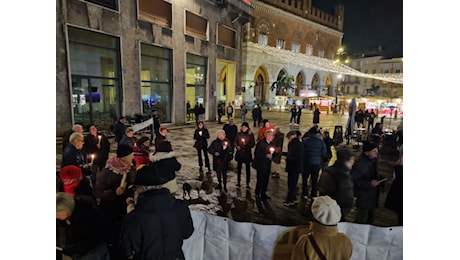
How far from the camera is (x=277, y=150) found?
3211 mm

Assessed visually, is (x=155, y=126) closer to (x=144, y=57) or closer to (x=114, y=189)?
(x=144, y=57)

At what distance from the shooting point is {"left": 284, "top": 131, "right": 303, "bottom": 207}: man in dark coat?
2.98 m

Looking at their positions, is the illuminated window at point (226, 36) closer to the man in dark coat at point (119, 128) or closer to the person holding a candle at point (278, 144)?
the person holding a candle at point (278, 144)

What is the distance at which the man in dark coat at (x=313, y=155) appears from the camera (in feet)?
9.55

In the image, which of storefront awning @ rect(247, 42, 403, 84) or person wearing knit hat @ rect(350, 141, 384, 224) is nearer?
person wearing knit hat @ rect(350, 141, 384, 224)

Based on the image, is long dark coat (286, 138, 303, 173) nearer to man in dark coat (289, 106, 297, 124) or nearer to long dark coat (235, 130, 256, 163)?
man in dark coat (289, 106, 297, 124)

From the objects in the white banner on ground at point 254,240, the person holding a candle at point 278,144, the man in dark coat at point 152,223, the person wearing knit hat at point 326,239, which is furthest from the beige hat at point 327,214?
the person holding a candle at point 278,144

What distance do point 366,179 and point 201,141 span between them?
1.87 meters

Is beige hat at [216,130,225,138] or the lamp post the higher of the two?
the lamp post

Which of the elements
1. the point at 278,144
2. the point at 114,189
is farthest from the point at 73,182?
the point at 278,144

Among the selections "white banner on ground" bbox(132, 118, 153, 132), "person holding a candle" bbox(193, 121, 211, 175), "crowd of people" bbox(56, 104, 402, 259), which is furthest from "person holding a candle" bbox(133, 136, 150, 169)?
"person holding a candle" bbox(193, 121, 211, 175)

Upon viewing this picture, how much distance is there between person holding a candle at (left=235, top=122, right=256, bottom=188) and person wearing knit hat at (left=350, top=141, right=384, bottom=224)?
1.26 meters

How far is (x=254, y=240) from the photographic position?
2.09 metres

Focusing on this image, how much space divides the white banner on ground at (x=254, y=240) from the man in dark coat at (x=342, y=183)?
341 mm
